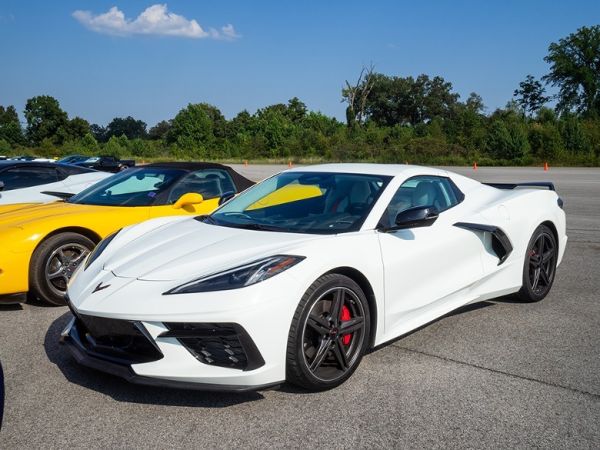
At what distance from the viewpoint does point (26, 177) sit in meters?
9.05

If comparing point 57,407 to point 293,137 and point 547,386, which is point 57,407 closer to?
point 547,386

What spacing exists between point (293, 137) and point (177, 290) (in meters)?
66.0

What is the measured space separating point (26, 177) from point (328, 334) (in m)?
7.25

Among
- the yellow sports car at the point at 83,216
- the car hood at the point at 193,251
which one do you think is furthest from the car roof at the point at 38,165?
the car hood at the point at 193,251

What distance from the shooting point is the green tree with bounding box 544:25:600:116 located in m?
67.4

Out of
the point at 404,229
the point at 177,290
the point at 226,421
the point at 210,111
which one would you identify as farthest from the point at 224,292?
the point at 210,111

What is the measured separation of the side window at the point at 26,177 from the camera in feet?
29.1

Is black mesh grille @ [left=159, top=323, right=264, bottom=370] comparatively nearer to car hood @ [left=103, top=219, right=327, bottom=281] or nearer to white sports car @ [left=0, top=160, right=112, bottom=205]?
car hood @ [left=103, top=219, right=327, bottom=281]

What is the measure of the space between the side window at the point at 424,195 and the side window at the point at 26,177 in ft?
21.7

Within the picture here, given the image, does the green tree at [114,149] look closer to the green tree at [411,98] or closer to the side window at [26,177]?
the green tree at [411,98]

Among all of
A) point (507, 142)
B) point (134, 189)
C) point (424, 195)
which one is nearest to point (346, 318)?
point (424, 195)

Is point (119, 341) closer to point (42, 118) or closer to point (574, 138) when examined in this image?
point (574, 138)

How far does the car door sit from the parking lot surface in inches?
14.1

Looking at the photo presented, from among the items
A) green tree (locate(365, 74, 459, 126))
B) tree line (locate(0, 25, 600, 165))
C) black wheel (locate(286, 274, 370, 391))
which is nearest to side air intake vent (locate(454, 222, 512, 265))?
→ black wheel (locate(286, 274, 370, 391))
